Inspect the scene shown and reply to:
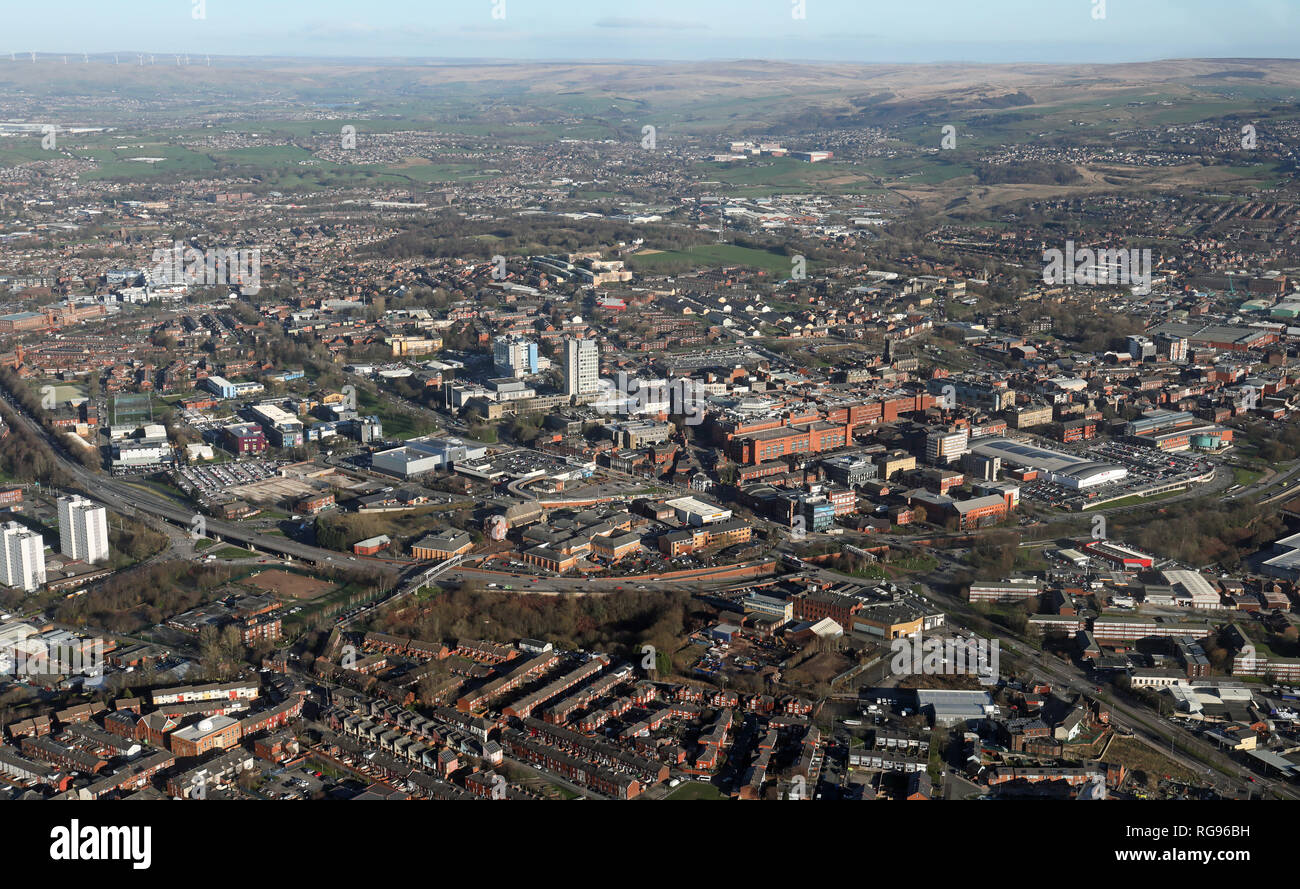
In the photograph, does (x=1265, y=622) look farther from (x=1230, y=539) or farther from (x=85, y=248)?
(x=85, y=248)

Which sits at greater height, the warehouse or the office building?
the office building

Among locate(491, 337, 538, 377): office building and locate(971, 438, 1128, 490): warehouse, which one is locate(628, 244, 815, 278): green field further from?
locate(971, 438, 1128, 490): warehouse

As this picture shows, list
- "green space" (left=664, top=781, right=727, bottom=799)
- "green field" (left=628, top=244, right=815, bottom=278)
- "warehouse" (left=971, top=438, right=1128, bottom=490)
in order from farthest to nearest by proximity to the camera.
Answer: "green field" (left=628, top=244, right=815, bottom=278) < "warehouse" (left=971, top=438, right=1128, bottom=490) < "green space" (left=664, top=781, right=727, bottom=799)

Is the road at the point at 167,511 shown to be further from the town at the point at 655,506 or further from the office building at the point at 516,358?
the office building at the point at 516,358

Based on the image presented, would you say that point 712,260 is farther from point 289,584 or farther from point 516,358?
point 289,584

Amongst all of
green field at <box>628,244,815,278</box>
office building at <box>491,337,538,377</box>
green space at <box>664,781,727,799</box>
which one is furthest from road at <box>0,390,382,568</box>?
green field at <box>628,244,815,278</box>

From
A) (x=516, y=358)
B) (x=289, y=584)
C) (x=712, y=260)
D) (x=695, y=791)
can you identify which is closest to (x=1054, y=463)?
(x=516, y=358)

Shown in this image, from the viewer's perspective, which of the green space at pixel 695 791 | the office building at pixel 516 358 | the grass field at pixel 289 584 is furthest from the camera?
the office building at pixel 516 358

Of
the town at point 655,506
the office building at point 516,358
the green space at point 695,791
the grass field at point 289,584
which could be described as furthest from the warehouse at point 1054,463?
the grass field at point 289,584

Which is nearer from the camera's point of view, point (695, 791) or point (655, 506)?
point (695, 791)

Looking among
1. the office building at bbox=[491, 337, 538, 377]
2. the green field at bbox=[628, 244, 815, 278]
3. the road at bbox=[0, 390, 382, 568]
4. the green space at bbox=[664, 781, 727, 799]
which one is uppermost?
the green field at bbox=[628, 244, 815, 278]
